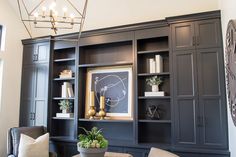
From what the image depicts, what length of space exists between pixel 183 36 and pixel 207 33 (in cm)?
36

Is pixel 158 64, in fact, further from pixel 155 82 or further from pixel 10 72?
pixel 10 72

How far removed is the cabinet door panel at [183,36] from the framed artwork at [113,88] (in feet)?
3.42

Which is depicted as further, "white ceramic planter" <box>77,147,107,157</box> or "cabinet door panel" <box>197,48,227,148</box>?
"cabinet door panel" <box>197,48,227,148</box>

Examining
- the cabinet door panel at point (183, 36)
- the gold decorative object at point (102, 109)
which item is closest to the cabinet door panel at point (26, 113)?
the gold decorative object at point (102, 109)

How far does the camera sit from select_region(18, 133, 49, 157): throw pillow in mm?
3559

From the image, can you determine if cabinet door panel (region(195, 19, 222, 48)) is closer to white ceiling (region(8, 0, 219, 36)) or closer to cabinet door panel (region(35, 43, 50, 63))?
white ceiling (region(8, 0, 219, 36))

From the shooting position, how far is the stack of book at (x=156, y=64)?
393 centimetres

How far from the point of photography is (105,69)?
449 centimetres

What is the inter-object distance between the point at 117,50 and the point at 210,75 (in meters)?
1.87

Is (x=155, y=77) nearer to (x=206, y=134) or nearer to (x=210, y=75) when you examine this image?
(x=210, y=75)

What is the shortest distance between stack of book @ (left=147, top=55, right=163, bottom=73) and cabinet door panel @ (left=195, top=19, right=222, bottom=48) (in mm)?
717

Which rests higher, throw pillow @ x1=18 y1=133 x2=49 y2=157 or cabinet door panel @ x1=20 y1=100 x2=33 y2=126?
cabinet door panel @ x1=20 y1=100 x2=33 y2=126

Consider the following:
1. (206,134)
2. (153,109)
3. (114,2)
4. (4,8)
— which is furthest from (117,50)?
(4,8)

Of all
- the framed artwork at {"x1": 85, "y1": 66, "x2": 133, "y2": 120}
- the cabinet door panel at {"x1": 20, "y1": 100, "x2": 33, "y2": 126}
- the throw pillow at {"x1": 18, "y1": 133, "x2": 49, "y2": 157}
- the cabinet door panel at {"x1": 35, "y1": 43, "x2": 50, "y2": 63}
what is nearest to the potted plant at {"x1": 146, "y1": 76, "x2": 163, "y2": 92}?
the framed artwork at {"x1": 85, "y1": 66, "x2": 133, "y2": 120}
